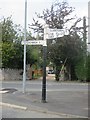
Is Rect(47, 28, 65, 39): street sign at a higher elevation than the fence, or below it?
higher

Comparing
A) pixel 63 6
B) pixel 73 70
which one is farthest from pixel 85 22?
pixel 73 70

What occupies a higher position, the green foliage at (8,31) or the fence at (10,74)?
the green foliage at (8,31)

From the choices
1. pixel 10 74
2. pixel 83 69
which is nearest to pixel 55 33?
pixel 83 69

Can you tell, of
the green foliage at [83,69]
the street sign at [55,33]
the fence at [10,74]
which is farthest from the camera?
the fence at [10,74]

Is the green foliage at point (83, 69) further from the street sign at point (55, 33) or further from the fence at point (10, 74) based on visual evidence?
the street sign at point (55, 33)

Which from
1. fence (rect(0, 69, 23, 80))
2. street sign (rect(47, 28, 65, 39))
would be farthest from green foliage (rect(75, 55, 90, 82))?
street sign (rect(47, 28, 65, 39))

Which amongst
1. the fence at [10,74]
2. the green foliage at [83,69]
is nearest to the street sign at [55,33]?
the green foliage at [83,69]

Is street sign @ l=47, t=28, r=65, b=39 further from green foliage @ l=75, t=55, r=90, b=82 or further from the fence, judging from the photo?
the fence

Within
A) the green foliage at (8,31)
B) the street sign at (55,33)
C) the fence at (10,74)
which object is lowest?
the fence at (10,74)

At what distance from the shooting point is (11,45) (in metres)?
42.9

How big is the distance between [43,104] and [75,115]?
3409mm

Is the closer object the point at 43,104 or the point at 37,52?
the point at 43,104

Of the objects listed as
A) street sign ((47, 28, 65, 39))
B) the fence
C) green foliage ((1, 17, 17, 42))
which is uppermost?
green foliage ((1, 17, 17, 42))

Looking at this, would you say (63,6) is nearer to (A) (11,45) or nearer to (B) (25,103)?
(A) (11,45)
